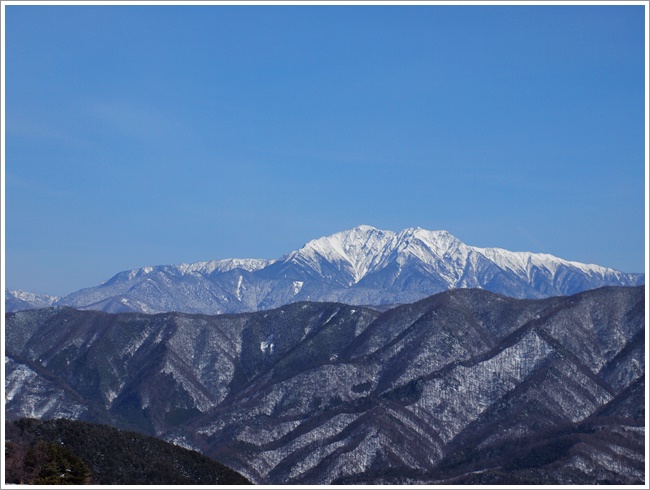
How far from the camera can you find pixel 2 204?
123 feet

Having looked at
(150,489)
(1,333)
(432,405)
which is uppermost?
(1,333)

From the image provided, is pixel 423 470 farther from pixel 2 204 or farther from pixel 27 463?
pixel 2 204

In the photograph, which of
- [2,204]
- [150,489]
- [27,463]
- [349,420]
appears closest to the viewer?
[150,489]

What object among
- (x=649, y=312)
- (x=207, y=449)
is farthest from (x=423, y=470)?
(x=649, y=312)

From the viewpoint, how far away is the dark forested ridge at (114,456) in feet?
263

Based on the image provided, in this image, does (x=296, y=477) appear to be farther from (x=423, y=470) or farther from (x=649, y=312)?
(x=649, y=312)

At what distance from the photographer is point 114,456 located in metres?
Answer: 93.2

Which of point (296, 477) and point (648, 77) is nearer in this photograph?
point (648, 77)

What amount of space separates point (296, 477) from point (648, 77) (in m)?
137

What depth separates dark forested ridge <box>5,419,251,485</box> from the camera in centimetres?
8025

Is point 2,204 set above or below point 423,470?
above

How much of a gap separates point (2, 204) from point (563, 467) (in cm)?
11896

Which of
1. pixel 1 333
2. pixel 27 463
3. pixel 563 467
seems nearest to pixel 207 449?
pixel 563 467

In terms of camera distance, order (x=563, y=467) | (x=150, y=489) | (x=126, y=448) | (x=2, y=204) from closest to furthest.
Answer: (x=150, y=489) < (x=2, y=204) < (x=126, y=448) < (x=563, y=467)
